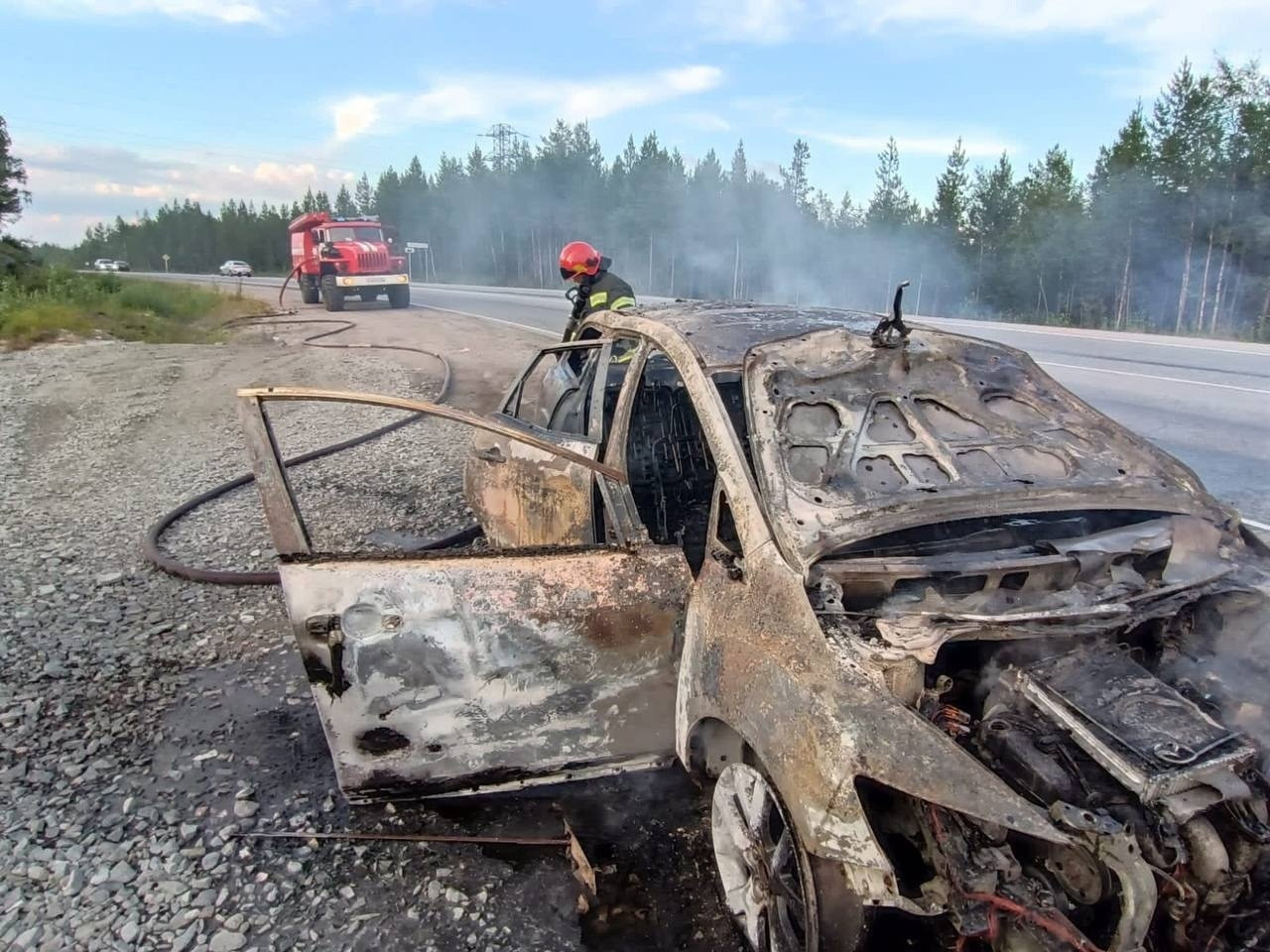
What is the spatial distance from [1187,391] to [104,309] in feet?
74.8

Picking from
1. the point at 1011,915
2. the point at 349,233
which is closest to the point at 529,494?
the point at 1011,915

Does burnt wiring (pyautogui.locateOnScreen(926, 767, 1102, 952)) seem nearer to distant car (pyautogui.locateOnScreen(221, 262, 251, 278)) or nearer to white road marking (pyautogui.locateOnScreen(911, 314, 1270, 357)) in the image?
white road marking (pyautogui.locateOnScreen(911, 314, 1270, 357))

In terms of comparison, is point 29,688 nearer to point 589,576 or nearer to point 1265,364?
point 589,576

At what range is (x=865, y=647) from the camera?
204cm

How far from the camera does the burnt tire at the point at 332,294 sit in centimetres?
2231

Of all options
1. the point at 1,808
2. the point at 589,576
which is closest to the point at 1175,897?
the point at 589,576

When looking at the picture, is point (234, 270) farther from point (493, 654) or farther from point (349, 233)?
point (493, 654)

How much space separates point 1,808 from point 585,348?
9.33ft

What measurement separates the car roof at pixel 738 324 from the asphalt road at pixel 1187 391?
3.58m

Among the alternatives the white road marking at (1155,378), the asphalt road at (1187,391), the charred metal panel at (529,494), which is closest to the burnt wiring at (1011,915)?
the charred metal panel at (529,494)

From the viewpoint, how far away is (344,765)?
2744mm

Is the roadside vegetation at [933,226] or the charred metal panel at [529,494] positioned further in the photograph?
the roadside vegetation at [933,226]

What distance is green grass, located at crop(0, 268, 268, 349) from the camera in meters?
17.3

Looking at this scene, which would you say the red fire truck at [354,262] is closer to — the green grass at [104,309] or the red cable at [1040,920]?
the green grass at [104,309]
